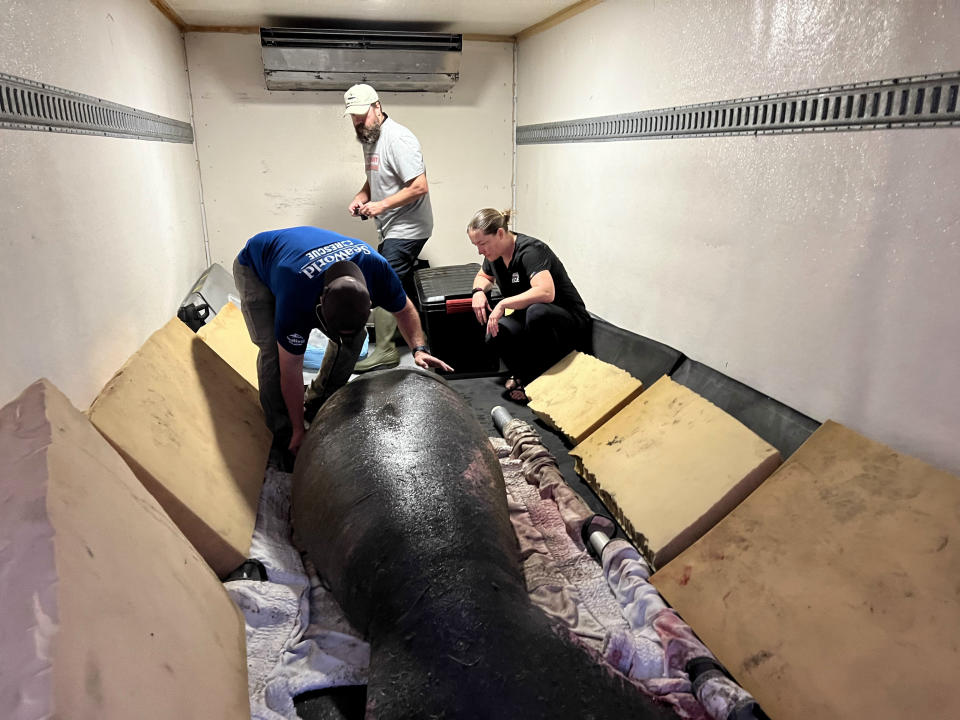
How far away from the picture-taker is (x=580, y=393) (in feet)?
9.98

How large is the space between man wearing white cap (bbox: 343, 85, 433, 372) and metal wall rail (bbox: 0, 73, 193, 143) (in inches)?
52.1

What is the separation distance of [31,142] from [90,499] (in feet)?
3.82

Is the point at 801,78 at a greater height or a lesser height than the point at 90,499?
greater

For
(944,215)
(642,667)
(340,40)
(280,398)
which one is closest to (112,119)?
(280,398)

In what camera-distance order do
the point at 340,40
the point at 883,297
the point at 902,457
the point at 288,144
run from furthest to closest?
1. the point at 288,144
2. the point at 340,40
3. the point at 883,297
4. the point at 902,457

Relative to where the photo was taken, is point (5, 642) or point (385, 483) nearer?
point (5, 642)

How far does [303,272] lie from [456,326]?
166 cm

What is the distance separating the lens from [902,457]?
170cm

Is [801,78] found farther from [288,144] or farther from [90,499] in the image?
[288,144]

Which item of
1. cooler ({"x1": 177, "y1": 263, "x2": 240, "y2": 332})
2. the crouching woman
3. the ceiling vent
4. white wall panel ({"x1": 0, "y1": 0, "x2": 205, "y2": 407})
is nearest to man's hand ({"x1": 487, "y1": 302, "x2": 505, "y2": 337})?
the crouching woman

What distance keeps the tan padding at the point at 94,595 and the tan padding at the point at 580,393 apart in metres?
1.70

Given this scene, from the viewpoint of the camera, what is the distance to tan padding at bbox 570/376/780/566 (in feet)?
6.46

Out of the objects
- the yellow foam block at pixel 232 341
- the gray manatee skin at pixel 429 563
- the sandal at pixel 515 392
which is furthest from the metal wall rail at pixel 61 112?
the sandal at pixel 515 392

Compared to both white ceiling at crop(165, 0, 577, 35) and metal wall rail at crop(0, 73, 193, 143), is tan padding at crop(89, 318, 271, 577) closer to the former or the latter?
metal wall rail at crop(0, 73, 193, 143)
